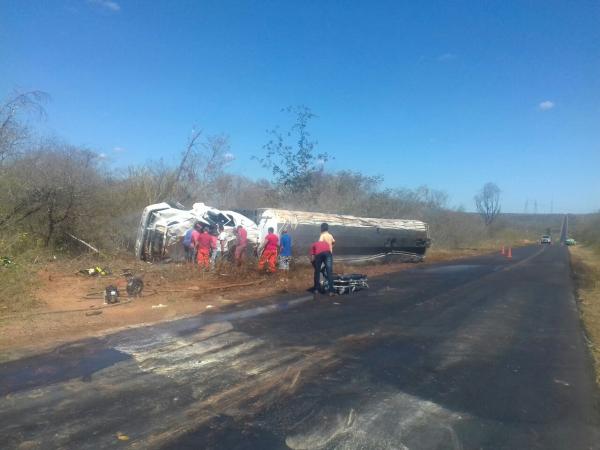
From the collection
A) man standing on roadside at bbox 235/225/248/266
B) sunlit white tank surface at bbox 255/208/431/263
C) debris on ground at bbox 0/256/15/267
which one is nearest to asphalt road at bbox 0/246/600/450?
debris on ground at bbox 0/256/15/267

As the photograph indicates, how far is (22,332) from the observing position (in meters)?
6.96

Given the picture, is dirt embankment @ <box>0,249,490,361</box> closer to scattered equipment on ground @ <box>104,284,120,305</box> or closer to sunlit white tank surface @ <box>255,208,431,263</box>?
scattered equipment on ground @ <box>104,284,120,305</box>

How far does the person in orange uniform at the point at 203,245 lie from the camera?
13.5 meters

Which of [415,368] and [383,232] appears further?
[383,232]

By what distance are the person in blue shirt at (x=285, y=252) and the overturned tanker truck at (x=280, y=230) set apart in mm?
784

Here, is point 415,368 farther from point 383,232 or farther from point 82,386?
point 383,232

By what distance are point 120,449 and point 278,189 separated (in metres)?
26.5

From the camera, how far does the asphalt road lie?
157 inches

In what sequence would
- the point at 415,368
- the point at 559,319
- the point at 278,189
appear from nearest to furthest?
the point at 415,368, the point at 559,319, the point at 278,189

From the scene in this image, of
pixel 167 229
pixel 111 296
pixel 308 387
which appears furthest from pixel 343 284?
pixel 308 387

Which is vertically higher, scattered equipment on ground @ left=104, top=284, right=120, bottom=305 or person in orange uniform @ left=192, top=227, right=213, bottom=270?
person in orange uniform @ left=192, top=227, right=213, bottom=270

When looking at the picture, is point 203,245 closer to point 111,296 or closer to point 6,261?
point 111,296

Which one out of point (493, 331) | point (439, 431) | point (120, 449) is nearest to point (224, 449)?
point (120, 449)

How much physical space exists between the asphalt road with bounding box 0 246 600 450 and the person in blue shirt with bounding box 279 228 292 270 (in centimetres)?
568
